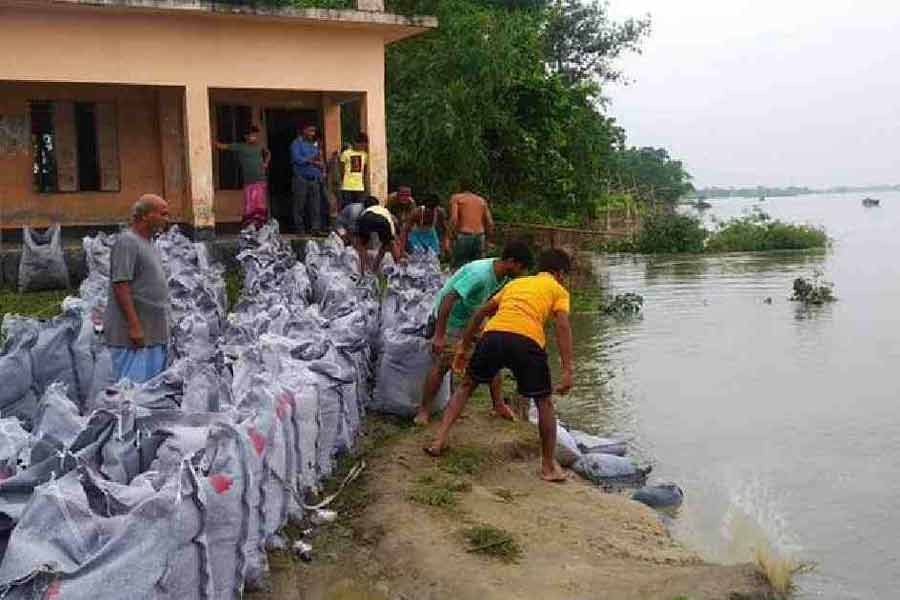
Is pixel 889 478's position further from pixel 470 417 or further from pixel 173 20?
pixel 173 20

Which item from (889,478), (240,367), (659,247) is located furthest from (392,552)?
(659,247)

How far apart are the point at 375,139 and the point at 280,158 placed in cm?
214

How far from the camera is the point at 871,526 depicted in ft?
21.1

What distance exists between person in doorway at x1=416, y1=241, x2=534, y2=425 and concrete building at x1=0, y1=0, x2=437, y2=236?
710 cm

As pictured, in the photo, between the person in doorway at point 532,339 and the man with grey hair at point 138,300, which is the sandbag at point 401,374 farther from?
the man with grey hair at point 138,300

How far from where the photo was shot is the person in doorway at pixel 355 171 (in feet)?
44.0

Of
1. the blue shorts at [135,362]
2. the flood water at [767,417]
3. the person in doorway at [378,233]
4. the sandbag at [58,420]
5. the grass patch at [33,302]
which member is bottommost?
the flood water at [767,417]

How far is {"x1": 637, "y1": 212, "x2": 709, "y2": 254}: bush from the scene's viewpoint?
30906mm

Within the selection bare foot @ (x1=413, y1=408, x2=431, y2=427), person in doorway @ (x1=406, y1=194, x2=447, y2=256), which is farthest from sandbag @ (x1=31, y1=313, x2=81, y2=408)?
person in doorway @ (x1=406, y1=194, x2=447, y2=256)

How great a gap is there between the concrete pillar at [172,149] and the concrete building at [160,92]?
16 millimetres

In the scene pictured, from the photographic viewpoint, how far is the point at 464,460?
621 centimetres

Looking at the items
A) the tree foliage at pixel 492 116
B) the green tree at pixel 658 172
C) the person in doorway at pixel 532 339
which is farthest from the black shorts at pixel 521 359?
the green tree at pixel 658 172

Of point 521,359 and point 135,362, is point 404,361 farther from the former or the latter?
point 135,362

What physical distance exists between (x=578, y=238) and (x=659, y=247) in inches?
360
